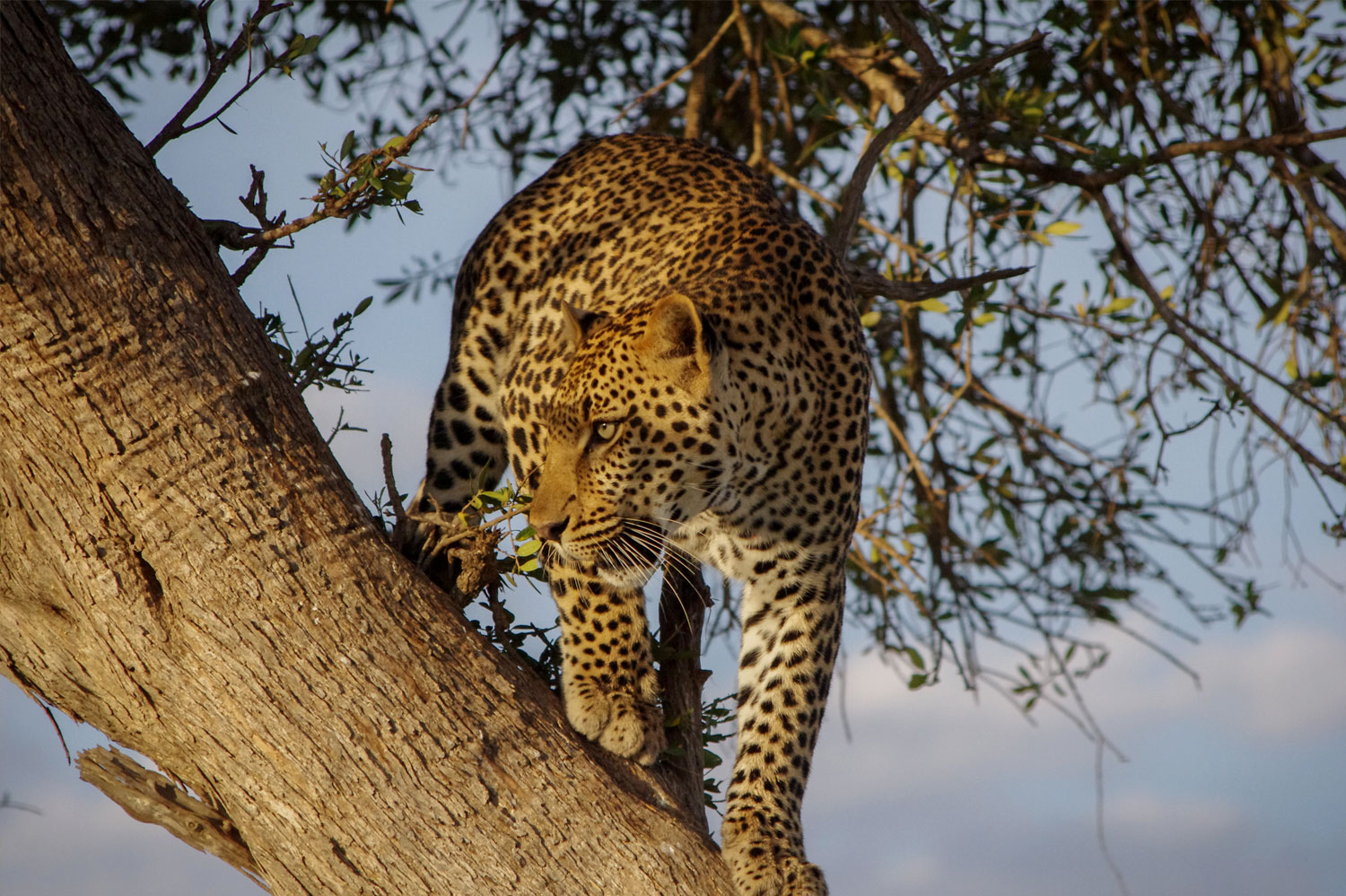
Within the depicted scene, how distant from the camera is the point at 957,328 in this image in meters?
5.43

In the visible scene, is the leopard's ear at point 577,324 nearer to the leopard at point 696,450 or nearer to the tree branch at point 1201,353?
the leopard at point 696,450

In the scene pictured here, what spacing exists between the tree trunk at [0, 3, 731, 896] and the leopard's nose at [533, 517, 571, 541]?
51cm

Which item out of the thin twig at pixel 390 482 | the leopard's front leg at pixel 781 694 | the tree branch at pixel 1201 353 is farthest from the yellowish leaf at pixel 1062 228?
the thin twig at pixel 390 482

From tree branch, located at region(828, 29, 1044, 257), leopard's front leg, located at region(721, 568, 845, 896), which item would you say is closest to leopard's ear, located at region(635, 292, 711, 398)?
leopard's front leg, located at region(721, 568, 845, 896)

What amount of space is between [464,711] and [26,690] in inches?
49.3

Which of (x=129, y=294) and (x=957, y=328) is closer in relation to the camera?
(x=129, y=294)

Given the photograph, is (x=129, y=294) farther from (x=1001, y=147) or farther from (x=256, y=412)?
(x=1001, y=147)

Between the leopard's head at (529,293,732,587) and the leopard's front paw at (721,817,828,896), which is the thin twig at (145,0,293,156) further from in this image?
the leopard's front paw at (721,817,828,896)

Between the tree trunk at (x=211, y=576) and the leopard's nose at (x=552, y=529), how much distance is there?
509 millimetres

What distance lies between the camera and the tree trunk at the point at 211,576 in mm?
3137

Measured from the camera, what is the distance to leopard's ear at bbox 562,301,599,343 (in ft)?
13.2

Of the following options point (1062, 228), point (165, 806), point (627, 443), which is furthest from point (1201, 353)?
point (165, 806)

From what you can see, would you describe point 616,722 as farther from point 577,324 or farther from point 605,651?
point 577,324

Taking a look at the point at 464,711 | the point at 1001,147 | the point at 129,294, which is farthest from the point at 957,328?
the point at 129,294
